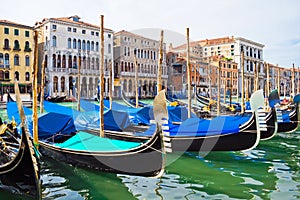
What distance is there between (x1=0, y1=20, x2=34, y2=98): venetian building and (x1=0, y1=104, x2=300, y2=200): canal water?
12.5 meters

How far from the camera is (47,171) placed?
3.35 m

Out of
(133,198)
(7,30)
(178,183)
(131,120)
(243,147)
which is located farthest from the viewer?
(7,30)

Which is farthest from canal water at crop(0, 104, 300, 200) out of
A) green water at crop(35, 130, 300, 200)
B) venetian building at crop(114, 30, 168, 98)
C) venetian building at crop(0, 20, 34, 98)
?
venetian building at crop(114, 30, 168, 98)

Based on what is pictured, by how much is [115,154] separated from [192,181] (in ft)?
2.70

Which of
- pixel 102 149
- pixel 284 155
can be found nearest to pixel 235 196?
pixel 102 149

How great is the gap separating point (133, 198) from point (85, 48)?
1577 centimetres

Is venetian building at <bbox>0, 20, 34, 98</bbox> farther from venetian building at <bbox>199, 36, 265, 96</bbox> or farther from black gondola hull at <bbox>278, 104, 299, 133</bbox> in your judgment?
venetian building at <bbox>199, 36, 265, 96</bbox>

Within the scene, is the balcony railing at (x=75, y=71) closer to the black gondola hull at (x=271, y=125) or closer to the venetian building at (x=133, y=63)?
the venetian building at (x=133, y=63)

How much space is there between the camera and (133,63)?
20.0 metres

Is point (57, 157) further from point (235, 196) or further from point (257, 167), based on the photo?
point (257, 167)

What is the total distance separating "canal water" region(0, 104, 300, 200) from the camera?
8.64 feet

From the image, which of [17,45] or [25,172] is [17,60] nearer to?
[17,45]

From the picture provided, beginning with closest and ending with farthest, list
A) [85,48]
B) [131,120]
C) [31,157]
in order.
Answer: [31,157]
[131,120]
[85,48]

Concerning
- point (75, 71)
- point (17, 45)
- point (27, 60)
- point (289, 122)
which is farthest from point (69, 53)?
point (289, 122)
